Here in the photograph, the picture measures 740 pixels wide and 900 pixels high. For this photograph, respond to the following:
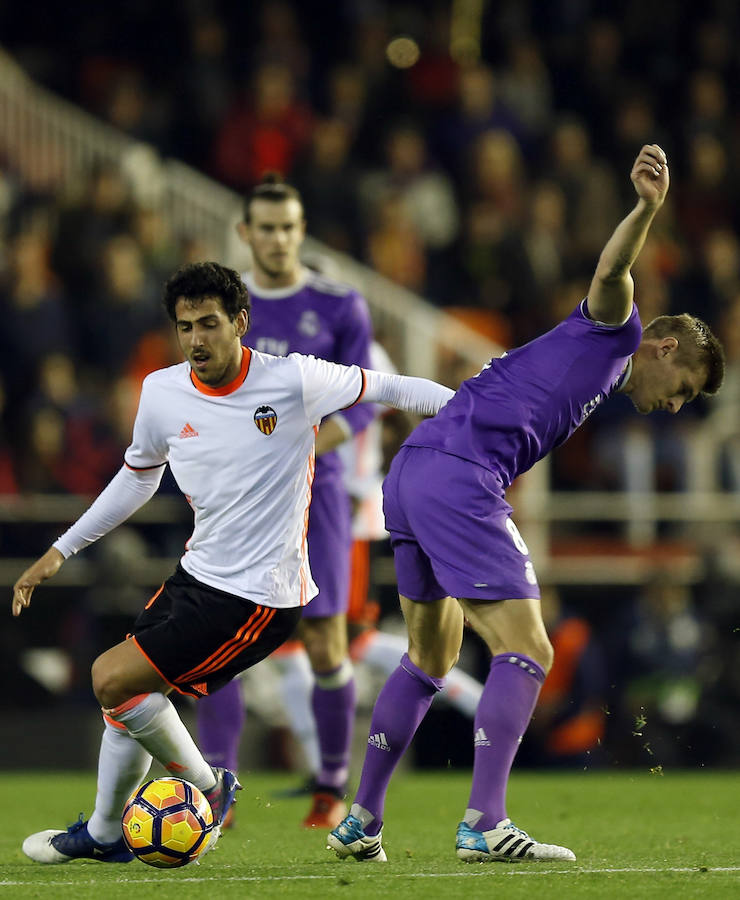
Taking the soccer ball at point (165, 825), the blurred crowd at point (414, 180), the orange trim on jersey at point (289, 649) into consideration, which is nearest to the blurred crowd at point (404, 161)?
the blurred crowd at point (414, 180)

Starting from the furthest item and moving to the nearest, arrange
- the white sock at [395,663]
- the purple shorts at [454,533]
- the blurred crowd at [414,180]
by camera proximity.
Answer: the blurred crowd at [414,180]
the white sock at [395,663]
the purple shorts at [454,533]

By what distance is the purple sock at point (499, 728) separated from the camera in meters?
5.23

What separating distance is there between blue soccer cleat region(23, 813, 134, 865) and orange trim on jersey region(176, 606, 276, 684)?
24.5 inches

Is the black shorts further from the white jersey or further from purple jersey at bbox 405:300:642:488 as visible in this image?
purple jersey at bbox 405:300:642:488

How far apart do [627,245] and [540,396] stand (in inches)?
22.4

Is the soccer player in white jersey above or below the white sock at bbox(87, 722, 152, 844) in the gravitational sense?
above

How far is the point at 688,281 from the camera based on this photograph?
1391 centimetres

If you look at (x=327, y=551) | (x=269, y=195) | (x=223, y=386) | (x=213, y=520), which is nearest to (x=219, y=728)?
(x=327, y=551)

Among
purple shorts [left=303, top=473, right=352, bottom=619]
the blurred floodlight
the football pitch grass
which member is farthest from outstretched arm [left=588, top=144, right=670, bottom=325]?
the blurred floodlight

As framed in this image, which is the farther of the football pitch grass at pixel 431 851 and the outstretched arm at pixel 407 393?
the outstretched arm at pixel 407 393

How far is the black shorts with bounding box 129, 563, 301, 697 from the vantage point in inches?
212

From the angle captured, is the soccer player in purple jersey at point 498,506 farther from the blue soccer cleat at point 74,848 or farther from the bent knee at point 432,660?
the blue soccer cleat at point 74,848

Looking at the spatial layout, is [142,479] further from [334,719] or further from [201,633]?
[334,719]

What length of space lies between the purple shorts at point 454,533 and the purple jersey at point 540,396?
7cm
